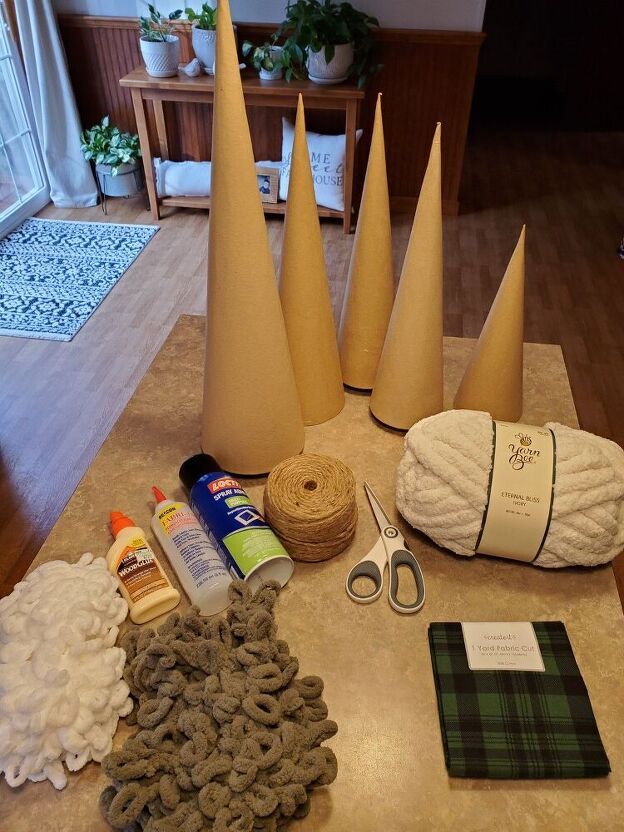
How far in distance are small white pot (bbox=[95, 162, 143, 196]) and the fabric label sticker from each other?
279 centimetres

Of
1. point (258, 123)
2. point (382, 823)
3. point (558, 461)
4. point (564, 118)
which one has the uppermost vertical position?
point (558, 461)

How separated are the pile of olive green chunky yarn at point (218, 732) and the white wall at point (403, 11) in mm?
2726

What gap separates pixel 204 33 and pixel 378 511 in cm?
243

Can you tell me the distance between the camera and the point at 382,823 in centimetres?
52

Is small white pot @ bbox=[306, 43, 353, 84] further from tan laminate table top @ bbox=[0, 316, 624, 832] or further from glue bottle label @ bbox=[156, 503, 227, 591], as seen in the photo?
glue bottle label @ bbox=[156, 503, 227, 591]

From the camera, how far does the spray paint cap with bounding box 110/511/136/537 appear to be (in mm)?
720

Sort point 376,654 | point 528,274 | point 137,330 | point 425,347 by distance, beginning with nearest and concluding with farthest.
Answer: point 376,654
point 425,347
point 137,330
point 528,274

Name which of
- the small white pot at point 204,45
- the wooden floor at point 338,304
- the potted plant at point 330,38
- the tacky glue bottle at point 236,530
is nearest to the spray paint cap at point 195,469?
the tacky glue bottle at point 236,530

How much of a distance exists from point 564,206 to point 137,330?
89.1 inches

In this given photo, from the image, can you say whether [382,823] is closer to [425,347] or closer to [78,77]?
[425,347]

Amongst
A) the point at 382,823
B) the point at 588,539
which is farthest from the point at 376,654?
the point at 588,539

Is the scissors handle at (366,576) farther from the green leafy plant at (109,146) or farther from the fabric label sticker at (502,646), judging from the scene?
the green leafy plant at (109,146)

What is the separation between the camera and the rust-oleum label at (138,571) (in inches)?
25.8

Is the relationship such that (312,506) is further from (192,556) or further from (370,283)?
(370,283)
